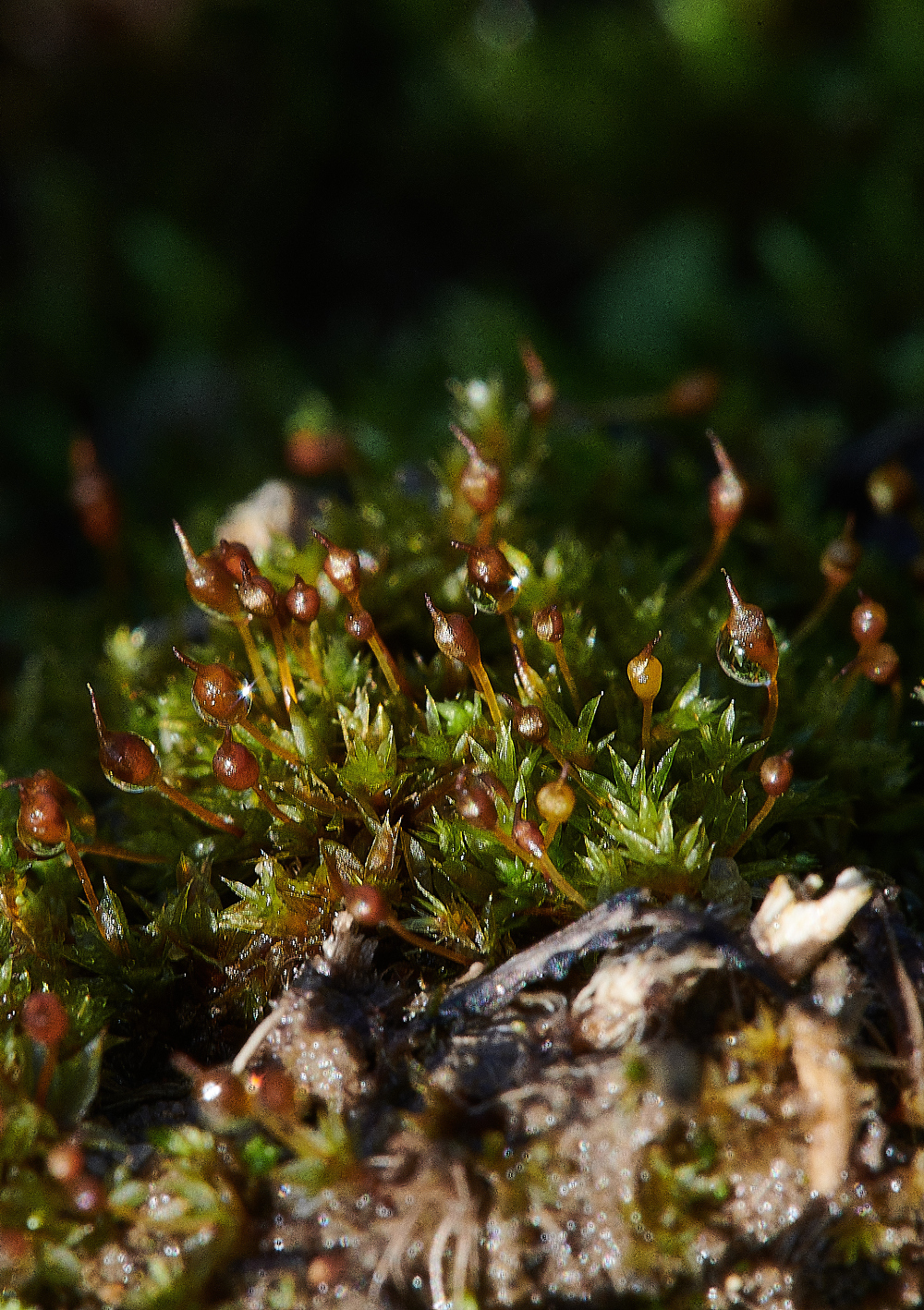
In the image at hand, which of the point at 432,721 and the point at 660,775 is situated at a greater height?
the point at 660,775

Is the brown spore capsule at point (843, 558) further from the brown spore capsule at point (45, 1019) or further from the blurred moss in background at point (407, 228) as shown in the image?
the brown spore capsule at point (45, 1019)

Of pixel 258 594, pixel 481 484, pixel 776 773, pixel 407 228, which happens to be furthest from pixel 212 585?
pixel 407 228

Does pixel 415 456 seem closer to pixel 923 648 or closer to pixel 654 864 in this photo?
pixel 923 648

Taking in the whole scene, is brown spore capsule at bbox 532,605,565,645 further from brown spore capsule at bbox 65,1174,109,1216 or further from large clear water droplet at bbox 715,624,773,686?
brown spore capsule at bbox 65,1174,109,1216

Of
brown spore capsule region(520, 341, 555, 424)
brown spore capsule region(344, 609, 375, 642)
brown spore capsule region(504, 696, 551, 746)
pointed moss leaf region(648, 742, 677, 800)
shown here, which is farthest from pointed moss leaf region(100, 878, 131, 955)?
brown spore capsule region(520, 341, 555, 424)

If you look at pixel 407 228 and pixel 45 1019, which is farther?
pixel 407 228

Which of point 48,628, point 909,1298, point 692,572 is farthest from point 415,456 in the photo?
point 909,1298

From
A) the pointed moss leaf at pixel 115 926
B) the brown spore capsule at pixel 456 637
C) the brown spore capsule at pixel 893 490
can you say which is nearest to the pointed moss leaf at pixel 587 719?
the brown spore capsule at pixel 456 637

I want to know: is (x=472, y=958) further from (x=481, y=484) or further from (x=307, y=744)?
(x=481, y=484)
